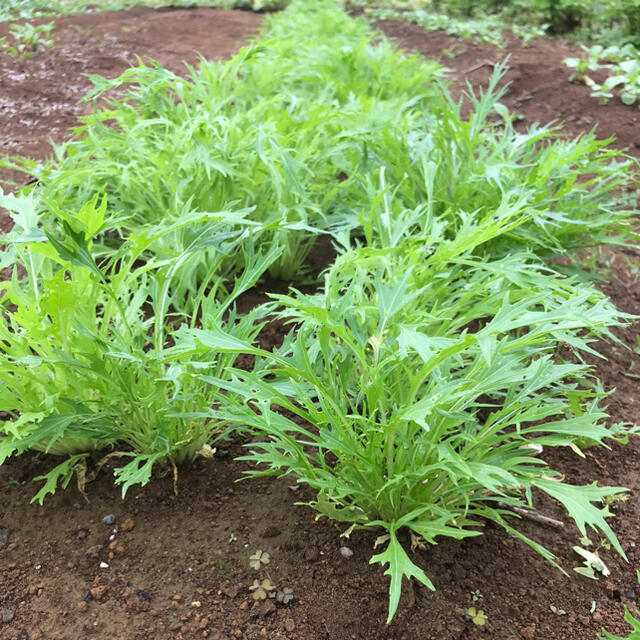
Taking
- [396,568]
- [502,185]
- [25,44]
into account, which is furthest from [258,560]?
[25,44]

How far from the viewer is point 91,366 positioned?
1.52 metres

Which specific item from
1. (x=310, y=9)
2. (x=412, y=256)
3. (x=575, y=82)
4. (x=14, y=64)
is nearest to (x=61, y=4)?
(x=310, y=9)

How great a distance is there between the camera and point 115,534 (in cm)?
163

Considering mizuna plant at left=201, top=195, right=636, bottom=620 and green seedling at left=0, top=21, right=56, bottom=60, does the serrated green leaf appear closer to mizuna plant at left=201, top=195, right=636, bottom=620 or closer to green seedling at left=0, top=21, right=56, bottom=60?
mizuna plant at left=201, top=195, right=636, bottom=620

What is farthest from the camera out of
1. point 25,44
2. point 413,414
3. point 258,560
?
point 25,44

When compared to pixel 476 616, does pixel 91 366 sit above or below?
above

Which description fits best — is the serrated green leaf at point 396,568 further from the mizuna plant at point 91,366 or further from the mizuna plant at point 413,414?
the mizuna plant at point 91,366

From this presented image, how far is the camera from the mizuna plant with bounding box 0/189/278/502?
4.79 ft

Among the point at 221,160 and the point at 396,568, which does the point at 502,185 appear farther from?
the point at 396,568

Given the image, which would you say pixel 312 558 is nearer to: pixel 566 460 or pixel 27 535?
pixel 27 535

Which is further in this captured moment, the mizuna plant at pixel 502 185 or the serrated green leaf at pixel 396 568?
the mizuna plant at pixel 502 185

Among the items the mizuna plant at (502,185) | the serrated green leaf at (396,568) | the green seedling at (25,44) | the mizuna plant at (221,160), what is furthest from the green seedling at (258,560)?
the green seedling at (25,44)

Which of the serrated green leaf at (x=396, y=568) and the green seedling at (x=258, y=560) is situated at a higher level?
the serrated green leaf at (x=396, y=568)

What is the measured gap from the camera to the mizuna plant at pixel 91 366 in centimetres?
146
